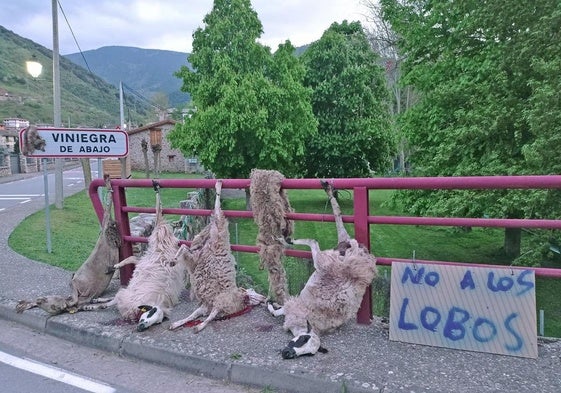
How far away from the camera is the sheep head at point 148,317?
4.14m

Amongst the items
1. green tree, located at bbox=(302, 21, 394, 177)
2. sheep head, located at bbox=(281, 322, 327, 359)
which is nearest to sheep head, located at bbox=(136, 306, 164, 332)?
sheep head, located at bbox=(281, 322, 327, 359)

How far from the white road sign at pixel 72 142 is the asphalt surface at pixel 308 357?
242 centimetres

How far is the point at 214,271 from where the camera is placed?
4.44 m

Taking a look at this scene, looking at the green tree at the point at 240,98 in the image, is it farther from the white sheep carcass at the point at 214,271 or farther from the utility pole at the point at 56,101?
the white sheep carcass at the point at 214,271

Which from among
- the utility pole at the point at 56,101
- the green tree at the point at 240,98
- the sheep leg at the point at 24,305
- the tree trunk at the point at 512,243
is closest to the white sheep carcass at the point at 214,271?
the sheep leg at the point at 24,305

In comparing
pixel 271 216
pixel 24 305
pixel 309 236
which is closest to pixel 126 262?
pixel 24 305

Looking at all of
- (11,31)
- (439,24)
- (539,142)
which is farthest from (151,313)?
(11,31)

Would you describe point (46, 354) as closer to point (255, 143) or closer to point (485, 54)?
point (485, 54)

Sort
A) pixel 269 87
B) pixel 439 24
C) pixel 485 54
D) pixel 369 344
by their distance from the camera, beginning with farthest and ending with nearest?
pixel 269 87 < pixel 439 24 < pixel 485 54 < pixel 369 344

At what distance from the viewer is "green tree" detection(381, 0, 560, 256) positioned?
331 inches

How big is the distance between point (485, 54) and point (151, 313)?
27.4 feet

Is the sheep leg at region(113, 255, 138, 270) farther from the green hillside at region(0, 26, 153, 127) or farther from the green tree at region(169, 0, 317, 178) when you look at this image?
the green hillside at region(0, 26, 153, 127)

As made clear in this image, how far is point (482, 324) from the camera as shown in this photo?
136 inches

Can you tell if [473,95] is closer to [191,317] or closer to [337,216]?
[337,216]
